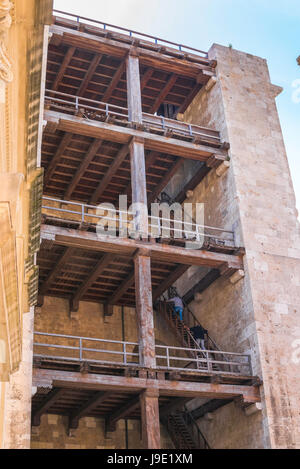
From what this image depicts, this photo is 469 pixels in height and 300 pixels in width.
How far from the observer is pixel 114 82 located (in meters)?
27.1

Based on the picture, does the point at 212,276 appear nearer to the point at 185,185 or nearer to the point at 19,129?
the point at 185,185

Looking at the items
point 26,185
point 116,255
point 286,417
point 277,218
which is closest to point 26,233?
point 26,185

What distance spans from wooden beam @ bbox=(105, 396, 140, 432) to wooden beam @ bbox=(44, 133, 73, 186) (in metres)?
10.1

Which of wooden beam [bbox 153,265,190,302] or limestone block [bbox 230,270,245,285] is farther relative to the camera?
wooden beam [bbox 153,265,190,302]

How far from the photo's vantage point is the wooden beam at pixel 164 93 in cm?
2763

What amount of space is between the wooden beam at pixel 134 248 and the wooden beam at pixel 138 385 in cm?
463

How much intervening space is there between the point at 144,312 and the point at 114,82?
11545mm

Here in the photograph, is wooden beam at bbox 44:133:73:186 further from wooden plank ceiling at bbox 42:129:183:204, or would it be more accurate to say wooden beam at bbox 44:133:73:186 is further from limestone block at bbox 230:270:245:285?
limestone block at bbox 230:270:245:285

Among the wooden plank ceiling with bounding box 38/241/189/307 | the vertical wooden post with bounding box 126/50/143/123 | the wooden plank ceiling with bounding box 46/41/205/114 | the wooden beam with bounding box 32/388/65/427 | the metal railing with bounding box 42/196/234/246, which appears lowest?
the wooden beam with bounding box 32/388/65/427

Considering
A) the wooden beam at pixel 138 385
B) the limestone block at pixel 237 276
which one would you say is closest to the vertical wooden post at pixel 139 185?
the limestone block at pixel 237 276

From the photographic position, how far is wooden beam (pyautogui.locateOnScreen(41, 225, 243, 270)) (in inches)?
822

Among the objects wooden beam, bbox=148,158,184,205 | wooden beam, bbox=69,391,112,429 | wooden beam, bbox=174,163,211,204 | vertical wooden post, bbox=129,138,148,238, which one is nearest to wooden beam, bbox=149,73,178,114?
wooden beam, bbox=148,158,184,205

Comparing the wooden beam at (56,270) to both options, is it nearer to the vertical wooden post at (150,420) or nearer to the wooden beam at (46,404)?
the wooden beam at (46,404)
